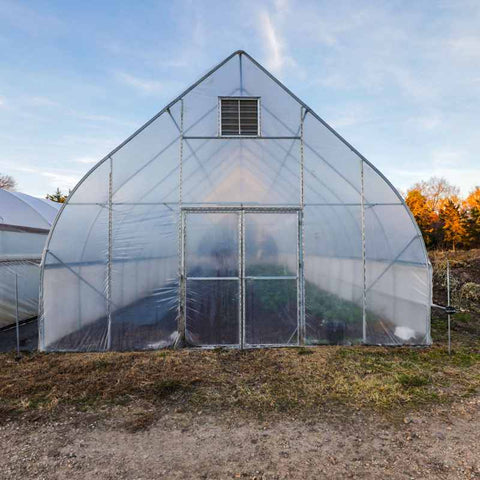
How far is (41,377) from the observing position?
4832 mm

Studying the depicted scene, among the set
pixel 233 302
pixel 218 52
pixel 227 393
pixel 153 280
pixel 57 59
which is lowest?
pixel 227 393

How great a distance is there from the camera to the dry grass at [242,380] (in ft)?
13.4

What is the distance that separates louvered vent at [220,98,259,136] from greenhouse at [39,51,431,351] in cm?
2

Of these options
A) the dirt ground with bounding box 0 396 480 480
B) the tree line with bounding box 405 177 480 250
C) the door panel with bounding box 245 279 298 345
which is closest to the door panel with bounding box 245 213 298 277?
the door panel with bounding box 245 279 298 345

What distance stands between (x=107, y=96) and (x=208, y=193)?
4806 mm

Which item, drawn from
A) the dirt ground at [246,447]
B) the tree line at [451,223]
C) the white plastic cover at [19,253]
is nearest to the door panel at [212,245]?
the dirt ground at [246,447]

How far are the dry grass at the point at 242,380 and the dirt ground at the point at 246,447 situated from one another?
283 millimetres

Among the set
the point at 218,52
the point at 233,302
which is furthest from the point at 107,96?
the point at 233,302

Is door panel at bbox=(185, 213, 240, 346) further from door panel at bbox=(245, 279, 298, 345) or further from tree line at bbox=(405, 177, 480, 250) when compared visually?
tree line at bbox=(405, 177, 480, 250)

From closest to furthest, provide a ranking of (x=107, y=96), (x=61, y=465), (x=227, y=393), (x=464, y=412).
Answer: (x=61, y=465), (x=464, y=412), (x=227, y=393), (x=107, y=96)

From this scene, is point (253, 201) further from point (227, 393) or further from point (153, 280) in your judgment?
point (227, 393)

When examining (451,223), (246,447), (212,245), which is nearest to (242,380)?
(246,447)

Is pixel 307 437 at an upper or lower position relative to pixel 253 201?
lower

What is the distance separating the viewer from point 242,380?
4.78 metres
